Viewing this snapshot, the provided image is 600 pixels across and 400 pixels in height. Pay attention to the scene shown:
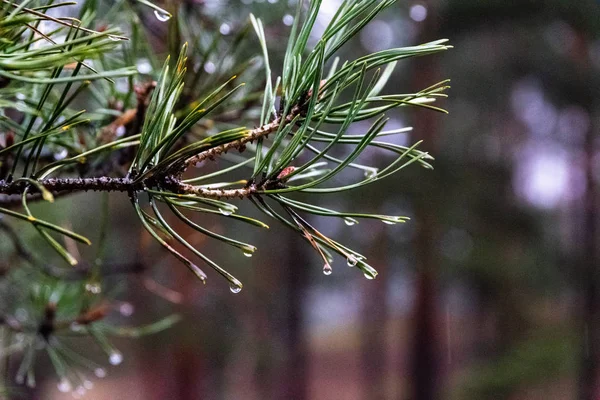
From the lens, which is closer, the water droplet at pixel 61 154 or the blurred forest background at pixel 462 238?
the water droplet at pixel 61 154

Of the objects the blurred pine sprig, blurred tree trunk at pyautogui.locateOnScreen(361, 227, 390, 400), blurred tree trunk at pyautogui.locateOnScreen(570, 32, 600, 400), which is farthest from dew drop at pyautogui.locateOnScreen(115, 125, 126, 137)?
blurred tree trunk at pyautogui.locateOnScreen(361, 227, 390, 400)

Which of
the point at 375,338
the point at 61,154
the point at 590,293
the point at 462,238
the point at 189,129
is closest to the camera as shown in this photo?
the point at 189,129

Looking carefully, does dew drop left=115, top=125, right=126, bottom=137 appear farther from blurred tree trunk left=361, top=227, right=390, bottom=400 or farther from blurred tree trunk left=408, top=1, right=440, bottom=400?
blurred tree trunk left=361, top=227, right=390, bottom=400

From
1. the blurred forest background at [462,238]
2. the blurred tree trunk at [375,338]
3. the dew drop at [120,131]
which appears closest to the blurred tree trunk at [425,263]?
the blurred forest background at [462,238]

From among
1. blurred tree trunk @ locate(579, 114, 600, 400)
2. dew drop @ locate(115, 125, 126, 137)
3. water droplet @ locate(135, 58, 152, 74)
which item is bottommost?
blurred tree trunk @ locate(579, 114, 600, 400)

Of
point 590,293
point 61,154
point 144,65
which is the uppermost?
point 144,65

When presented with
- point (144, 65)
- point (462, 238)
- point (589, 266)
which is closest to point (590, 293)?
point (589, 266)

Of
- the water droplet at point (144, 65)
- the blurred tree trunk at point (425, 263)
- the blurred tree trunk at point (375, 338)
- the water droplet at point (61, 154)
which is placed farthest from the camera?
the blurred tree trunk at point (375, 338)

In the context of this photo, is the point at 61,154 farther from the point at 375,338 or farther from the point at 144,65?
the point at 375,338

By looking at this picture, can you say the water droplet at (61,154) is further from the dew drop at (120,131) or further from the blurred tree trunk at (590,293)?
the blurred tree trunk at (590,293)
